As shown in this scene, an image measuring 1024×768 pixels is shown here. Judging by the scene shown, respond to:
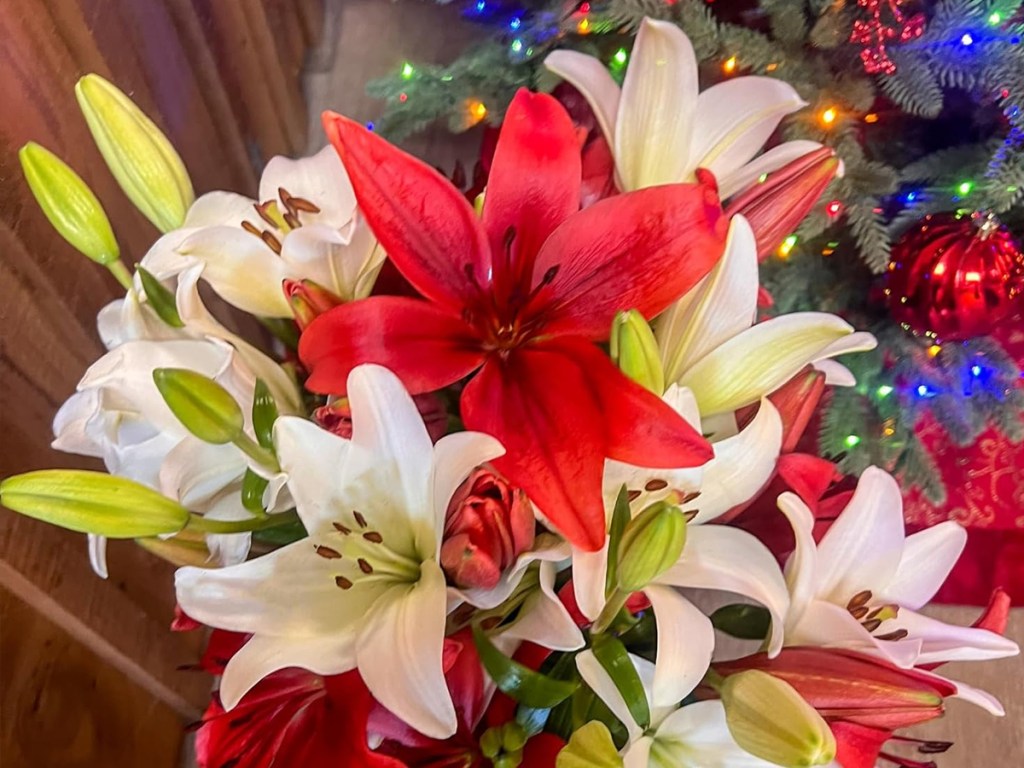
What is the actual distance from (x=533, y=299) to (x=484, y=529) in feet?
0.32

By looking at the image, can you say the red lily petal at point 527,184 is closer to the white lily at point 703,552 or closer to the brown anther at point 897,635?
the white lily at point 703,552

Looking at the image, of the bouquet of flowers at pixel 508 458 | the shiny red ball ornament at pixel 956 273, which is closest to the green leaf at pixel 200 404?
the bouquet of flowers at pixel 508 458

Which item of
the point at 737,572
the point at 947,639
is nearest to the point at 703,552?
the point at 737,572

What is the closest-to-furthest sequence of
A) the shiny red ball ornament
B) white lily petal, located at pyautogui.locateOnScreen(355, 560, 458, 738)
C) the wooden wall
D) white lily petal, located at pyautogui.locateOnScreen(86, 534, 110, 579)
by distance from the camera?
white lily petal, located at pyautogui.locateOnScreen(355, 560, 458, 738) < white lily petal, located at pyautogui.locateOnScreen(86, 534, 110, 579) < the wooden wall < the shiny red ball ornament

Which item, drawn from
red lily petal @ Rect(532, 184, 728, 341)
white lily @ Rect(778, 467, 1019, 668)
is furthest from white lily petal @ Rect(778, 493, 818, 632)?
red lily petal @ Rect(532, 184, 728, 341)

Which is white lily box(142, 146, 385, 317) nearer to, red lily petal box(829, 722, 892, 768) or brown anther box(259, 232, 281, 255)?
brown anther box(259, 232, 281, 255)

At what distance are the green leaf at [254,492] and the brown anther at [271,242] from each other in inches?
4.2

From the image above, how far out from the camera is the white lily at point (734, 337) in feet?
1.30

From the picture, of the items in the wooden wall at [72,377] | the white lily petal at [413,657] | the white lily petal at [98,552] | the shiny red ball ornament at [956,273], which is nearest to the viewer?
the white lily petal at [413,657]

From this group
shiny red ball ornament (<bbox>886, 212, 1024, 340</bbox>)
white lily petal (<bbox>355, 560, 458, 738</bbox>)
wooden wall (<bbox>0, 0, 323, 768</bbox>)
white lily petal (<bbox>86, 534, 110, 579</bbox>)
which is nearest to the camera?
white lily petal (<bbox>355, 560, 458, 738</bbox>)

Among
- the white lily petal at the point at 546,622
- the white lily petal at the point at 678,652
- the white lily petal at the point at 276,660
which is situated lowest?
the white lily petal at the point at 678,652

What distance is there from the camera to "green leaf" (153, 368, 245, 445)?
345mm

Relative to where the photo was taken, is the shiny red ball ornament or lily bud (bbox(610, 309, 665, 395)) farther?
the shiny red ball ornament

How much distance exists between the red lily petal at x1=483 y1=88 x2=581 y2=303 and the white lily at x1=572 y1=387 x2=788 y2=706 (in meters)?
0.09
